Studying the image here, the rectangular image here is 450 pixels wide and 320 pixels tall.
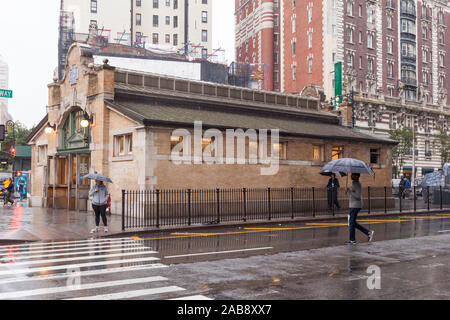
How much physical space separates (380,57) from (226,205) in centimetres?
4436

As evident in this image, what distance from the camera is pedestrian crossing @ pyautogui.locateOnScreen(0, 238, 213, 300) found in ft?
22.9

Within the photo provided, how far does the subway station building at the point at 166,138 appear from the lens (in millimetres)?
21391

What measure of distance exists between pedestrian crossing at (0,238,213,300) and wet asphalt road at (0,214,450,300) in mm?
16

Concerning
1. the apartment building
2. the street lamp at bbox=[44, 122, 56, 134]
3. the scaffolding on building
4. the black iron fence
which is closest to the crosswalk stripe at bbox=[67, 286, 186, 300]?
the black iron fence

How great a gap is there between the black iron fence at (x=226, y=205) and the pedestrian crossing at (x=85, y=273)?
471 centimetres

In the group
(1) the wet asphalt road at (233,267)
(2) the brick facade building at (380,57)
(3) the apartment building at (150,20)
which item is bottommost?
(1) the wet asphalt road at (233,267)

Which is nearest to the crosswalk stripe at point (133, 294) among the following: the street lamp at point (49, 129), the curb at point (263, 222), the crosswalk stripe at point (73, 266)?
the crosswalk stripe at point (73, 266)

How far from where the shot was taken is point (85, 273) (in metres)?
8.69

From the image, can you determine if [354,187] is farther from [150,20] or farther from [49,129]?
[150,20]

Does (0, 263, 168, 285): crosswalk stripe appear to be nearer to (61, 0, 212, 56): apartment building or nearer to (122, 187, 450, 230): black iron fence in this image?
(122, 187, 450, 230): black iron fence

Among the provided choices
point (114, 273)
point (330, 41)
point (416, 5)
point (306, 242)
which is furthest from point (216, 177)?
point (416, 5)

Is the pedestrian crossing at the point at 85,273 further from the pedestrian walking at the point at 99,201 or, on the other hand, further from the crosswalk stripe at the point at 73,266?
the pedestrian walking at the point at 99,201

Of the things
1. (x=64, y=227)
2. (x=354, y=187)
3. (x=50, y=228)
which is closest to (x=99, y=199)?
(x=64, y=227)
